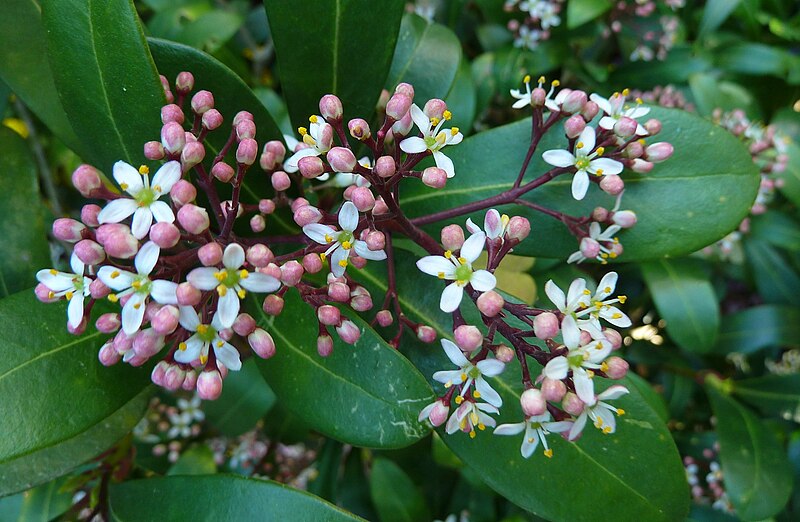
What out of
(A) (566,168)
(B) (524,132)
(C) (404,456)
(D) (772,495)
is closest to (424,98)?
(B) (524,132)

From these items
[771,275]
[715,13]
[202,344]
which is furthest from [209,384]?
[715,13]

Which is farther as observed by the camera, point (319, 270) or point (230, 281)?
point (319, 270)

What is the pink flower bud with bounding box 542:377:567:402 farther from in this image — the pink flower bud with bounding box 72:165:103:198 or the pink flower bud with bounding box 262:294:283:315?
the pink flower bud with bounding box 72:165:103:198

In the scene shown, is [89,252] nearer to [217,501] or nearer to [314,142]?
[314,142]

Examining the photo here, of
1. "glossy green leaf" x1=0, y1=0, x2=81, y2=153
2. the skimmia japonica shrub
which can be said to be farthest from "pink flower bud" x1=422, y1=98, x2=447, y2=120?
"glossy green leaf" x1=0, y1=0, x2=81, y2=153

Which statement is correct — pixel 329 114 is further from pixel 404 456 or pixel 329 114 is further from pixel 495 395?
pixel 404 456
